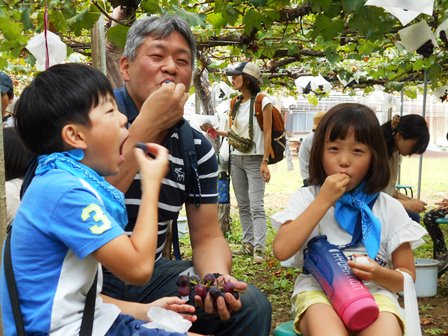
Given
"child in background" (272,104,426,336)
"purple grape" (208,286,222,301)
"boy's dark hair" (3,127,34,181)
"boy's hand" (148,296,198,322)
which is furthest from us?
"boy's dark hair" (3,127,34,181)

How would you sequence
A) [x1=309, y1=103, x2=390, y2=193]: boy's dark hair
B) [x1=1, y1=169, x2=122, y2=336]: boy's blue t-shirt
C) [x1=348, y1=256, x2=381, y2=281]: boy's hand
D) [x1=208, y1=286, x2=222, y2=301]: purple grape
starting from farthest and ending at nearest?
[x1=309, y1=103, x2=390, y2=193]: boy's dark hair < [x1=348, y1=256, x2=381, y2=281]: boy's hand < [x1=208, y1=286, x2=222, y2=301]: purple grape < [x1=1, y1=169, x2=122, y2=336]: boy's blue t-shirt

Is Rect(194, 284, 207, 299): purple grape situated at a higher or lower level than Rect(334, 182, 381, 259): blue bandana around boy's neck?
lower

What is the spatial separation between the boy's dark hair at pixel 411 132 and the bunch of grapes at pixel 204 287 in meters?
3.58

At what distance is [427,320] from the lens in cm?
493

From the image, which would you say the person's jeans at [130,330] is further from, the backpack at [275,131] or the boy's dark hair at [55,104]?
the backpack at [275,131]

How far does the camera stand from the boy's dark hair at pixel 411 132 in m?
5.32

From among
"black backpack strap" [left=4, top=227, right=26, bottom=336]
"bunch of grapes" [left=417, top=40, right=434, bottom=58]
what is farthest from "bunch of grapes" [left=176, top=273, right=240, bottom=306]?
"bunch of grapes" [left=417, top=40, right=434, bottom=58]

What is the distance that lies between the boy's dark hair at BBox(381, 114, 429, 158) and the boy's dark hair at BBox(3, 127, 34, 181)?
328cm

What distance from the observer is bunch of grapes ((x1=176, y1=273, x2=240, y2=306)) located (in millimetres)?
2021

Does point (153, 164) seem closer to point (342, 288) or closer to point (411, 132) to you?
point (342, 288)

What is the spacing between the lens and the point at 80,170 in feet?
5.58

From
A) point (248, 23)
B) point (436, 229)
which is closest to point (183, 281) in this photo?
point (248, 23)

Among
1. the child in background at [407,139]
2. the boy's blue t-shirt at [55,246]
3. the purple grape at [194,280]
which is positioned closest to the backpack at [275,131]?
the child in background at [407,139]

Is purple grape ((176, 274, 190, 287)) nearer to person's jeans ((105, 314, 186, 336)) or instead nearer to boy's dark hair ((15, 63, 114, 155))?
person's jeans ((105, 314, 186, 336))
